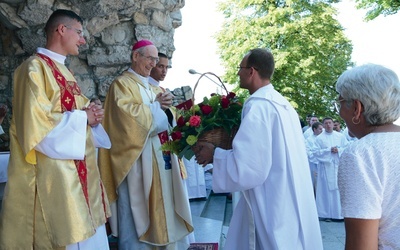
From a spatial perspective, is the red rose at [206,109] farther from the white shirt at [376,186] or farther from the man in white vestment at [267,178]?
the white shirt at [376,186]

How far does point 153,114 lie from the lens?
4320 millimetres

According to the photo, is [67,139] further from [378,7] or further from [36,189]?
[378,7]

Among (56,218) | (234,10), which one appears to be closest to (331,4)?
(234,10)

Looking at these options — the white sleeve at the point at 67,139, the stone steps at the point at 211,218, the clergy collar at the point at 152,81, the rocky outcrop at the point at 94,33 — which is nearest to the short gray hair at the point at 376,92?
the white sleeve at the point at 67,139

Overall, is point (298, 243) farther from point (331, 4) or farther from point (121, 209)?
point (331, 4)

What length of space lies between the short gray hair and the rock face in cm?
533

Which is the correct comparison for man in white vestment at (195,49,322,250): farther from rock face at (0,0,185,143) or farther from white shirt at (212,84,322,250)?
rock face at (0,0,185,143)

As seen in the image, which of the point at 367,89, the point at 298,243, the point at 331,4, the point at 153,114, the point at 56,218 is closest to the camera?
the point at 367,89

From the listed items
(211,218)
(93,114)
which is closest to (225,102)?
(93,114)

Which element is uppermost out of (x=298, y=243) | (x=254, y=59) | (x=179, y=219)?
(x=254, y=59)

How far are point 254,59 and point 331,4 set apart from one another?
21.7 meters

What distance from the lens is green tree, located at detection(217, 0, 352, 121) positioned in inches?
867

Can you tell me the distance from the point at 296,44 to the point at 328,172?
1336 cm

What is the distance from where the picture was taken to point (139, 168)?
4.37 meters
